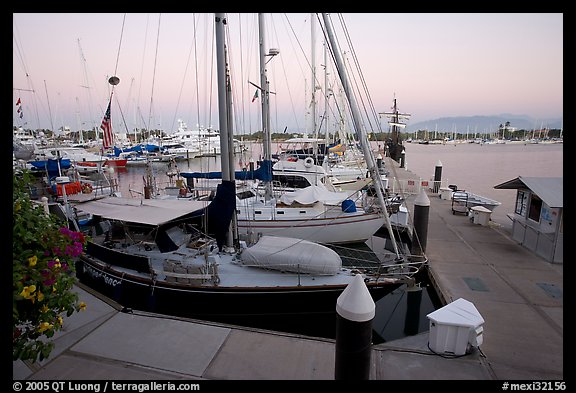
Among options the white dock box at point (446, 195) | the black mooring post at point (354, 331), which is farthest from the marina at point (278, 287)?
the white dock box at point (446, 195)

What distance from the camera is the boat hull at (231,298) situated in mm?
7109

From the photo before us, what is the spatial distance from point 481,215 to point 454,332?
384 inches

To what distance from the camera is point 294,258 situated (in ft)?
24.3

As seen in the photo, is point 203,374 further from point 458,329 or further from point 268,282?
point 458,329

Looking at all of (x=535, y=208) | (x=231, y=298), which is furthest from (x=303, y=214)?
(x=535, y=208)

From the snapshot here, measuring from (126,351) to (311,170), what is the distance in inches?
568

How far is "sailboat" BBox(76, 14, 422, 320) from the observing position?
23.6 feet

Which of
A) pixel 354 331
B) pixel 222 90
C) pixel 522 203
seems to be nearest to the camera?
pixel 354 331

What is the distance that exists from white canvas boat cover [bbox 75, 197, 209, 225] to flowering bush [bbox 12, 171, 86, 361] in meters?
4.36

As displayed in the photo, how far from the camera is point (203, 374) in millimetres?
4246

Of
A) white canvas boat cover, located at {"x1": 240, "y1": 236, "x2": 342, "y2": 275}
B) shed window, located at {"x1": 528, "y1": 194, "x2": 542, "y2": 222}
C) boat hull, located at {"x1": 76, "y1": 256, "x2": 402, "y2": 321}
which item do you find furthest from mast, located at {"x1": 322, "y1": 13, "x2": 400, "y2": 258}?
shed window, located at {"x1": 528, "y1": 194, "x2": 542, "y2": 222}

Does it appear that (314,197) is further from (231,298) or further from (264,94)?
(231,298)

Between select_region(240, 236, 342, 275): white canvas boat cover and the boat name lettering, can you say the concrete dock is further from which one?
select_region(240, 236, 342, 275): white canvas boat cover
